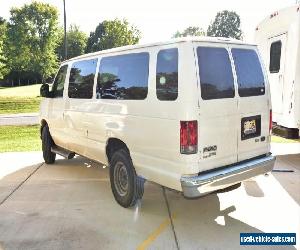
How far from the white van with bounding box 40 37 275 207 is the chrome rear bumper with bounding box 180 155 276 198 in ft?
0.04

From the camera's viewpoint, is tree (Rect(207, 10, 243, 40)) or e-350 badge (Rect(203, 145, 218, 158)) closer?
e-350 badge (Rect(203, 145, 218, 158))

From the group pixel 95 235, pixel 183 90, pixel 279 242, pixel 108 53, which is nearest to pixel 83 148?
pixel 108 53

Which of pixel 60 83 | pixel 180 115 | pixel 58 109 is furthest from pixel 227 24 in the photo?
pixel 180 115

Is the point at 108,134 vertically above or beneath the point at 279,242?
above

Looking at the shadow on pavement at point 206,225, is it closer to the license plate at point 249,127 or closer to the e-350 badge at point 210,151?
the e-350 badge at point 210,151

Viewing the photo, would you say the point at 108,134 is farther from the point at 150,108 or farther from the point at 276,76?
the point at 276,76

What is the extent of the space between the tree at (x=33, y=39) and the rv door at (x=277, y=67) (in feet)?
153

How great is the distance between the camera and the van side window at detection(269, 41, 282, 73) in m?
9.13

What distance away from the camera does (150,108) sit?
5.12 metres

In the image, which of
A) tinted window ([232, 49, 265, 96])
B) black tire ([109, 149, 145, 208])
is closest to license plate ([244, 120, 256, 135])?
tinted window ([232, 49, 265, 96])

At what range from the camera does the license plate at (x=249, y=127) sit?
541 centimetres

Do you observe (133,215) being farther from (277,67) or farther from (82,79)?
(277,67)

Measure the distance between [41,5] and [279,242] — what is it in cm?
5740

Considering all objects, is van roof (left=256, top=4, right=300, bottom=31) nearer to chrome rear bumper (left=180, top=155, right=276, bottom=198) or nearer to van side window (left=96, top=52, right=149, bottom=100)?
chrome rear bumper (left=180, top=155, right=276, bottom=198)
